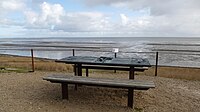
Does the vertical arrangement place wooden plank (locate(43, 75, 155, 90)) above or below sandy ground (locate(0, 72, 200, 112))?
above

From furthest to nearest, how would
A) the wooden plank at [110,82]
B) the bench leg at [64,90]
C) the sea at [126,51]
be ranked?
the sea at [126,51] < the bench leg at [64,90] < the wooden plank at [110,82]

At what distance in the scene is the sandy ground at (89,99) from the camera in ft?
15.2

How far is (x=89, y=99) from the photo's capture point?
208 inches

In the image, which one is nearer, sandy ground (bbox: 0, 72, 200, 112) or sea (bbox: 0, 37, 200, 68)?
sandy ground (bbox: 0, 72, 200, 112)

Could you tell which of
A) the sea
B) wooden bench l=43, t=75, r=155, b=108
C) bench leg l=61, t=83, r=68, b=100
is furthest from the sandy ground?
the sea

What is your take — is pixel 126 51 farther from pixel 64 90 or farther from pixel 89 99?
pixel 64 90

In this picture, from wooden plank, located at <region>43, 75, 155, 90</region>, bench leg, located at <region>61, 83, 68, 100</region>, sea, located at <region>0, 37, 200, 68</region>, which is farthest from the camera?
sea, located at <region>0, 37, 200, 68</region>

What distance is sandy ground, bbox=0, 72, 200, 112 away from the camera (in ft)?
15.2

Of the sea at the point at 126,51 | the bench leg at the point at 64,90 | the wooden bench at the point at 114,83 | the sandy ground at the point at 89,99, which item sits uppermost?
the wooden bench at the point at 114,83

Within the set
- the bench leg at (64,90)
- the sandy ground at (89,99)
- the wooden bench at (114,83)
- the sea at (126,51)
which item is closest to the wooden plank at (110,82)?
the wooden bench at (114,83)

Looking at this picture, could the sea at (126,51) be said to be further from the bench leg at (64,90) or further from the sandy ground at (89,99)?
the bench leg at (64,90)

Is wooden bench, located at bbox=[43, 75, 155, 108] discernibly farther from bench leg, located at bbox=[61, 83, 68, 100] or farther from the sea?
the sea

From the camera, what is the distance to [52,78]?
4.88 meters

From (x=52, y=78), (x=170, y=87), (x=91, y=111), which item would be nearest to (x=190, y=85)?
(x=170, y=87)
